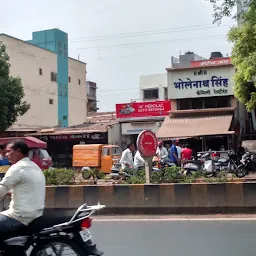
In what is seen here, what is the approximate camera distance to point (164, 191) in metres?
10.7

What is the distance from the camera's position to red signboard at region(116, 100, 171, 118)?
33.8 m

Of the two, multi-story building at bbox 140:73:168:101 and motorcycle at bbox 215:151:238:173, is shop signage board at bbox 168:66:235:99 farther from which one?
multi-story building at bbox 140:73:168:101

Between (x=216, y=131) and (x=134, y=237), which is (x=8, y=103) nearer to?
(x=216, y=131)

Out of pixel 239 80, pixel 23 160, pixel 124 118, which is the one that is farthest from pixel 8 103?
pixel 23 160

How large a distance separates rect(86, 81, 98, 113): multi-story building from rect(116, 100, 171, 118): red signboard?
1110 inches

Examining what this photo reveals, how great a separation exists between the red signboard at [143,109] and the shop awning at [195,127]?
15.0 ft

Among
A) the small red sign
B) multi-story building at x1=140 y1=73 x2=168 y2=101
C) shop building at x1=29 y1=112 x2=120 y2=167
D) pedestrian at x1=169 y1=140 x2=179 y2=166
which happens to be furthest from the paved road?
multi-story building at x1=140 y1=73 x2=168 y2=101

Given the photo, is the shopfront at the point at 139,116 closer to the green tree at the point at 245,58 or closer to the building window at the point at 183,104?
the building window at the point at 183,104

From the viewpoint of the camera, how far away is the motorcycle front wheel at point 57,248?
5328 mm

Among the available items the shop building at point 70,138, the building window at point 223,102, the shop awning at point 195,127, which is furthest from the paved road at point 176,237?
the shop building at point 70,138

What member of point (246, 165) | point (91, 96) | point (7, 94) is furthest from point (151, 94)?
point (246, 165)

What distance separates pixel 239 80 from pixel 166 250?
52.1 feet

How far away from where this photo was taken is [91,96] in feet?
214

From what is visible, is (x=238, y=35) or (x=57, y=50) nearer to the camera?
(x=238, y=35)
